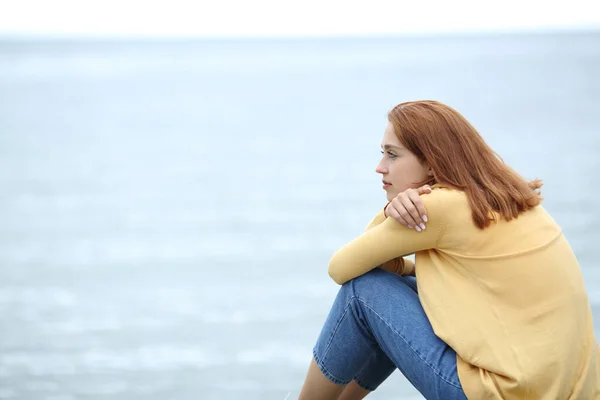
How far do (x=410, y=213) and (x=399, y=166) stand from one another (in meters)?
0.21

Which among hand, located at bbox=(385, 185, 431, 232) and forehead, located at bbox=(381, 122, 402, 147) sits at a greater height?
forehead, located at bbox=(381, 122, 402, 147)

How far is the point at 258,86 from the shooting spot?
94.9ft

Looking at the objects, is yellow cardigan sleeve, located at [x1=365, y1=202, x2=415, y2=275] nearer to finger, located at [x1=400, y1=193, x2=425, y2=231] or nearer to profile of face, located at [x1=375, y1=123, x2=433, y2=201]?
profile of face, located at [x1=375, y1=123, x2=433, y2=201]

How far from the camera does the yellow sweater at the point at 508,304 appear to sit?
203 centimetres

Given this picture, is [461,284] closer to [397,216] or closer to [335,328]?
[397,216]

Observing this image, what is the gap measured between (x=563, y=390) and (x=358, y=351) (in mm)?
490

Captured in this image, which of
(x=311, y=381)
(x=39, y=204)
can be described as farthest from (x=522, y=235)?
(x=39, y=204)

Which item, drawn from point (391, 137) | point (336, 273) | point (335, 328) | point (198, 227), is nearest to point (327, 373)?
point (335, 328)

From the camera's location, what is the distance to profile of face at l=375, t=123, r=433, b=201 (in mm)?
2248

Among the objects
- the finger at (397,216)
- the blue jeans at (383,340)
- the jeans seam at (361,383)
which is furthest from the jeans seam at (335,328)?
the finger at (397,216)

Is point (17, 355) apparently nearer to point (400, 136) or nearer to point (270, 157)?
point (400, 136)

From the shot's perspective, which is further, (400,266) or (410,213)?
(400,266)

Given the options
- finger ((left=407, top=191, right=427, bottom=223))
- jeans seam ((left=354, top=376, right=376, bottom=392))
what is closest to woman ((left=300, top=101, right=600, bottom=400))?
finger ((left=407, top=191, right=427, bottom=223))

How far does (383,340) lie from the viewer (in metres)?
2.21
